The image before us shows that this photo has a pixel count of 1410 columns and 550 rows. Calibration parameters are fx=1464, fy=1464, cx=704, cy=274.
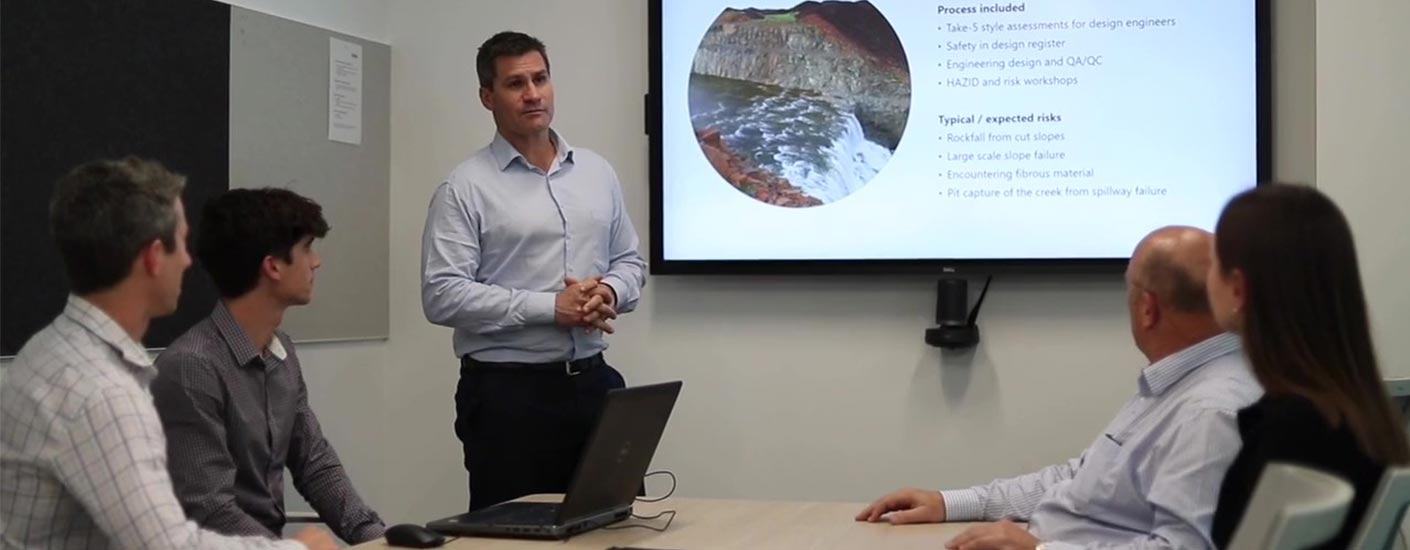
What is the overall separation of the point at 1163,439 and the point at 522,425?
1.79m

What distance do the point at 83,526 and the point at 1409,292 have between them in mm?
3177

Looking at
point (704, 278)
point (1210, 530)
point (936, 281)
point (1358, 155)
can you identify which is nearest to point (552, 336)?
point (704, 278)

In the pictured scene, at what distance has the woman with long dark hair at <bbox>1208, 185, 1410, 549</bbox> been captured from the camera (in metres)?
1.89

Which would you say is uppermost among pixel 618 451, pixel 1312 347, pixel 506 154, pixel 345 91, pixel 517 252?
pixel 345 91

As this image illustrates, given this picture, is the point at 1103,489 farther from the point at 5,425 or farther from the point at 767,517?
the point at 5,425

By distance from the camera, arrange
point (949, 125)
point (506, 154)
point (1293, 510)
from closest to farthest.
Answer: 1. point (1293, 510)
2. point (506, 154)
3. point (949, 125)

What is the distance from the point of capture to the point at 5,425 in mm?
1955

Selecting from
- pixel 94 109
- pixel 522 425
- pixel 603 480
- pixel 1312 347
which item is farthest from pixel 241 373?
pixel 1312 347

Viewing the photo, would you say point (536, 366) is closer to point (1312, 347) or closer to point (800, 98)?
point (800, 98)

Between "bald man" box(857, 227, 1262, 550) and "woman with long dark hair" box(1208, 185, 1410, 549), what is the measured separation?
19 cm

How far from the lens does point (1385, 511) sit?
1.63m

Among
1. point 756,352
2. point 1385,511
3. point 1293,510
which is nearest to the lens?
point 1293,510

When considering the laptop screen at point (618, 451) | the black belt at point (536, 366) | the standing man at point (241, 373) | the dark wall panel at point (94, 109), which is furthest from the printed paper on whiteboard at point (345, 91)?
the laptop screen at point (618, 451)

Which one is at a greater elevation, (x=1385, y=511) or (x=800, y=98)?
(x=800, y=98)
